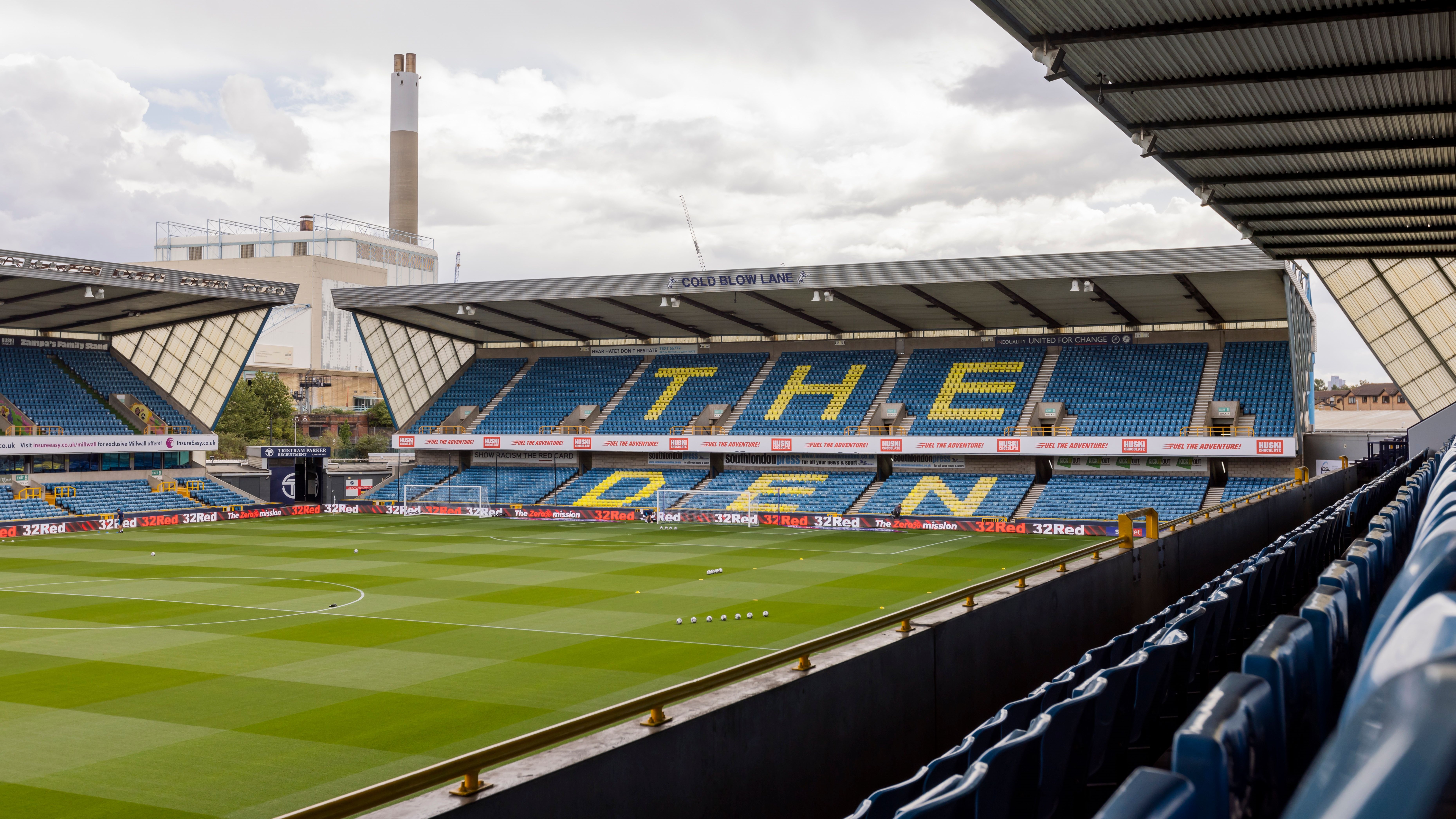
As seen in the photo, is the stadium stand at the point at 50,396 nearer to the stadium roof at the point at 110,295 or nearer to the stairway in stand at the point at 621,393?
the stadium roof at the point at 110,295

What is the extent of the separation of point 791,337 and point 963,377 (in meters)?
10.5

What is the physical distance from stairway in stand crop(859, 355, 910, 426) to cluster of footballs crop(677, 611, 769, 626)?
1087 inches

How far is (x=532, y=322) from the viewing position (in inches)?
2256

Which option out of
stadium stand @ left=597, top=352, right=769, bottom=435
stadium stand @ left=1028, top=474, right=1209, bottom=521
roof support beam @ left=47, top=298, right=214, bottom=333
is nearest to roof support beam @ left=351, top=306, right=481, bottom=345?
roof support beam @ left=47, top=298, right=214, bottom=333

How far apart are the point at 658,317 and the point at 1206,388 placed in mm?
25973

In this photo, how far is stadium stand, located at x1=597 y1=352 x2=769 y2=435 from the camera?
55.8m

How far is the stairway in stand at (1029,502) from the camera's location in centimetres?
4484

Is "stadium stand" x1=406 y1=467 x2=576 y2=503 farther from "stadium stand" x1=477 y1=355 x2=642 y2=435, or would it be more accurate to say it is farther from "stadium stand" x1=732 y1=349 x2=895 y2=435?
"stadium stand" x1=732 y1=349 x2=895 y2=435

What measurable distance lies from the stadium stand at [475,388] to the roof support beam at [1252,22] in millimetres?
A: 52831

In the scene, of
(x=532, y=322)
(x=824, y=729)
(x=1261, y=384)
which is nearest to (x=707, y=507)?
(x=532, y=322)

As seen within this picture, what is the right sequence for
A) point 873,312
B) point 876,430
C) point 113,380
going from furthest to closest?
1. point 113,380
2. point 873,312
3. point 876,430

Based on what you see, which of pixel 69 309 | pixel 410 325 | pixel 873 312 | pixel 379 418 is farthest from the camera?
pixel 379 418

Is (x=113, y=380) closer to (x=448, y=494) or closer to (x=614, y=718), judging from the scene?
(x=448, y=494)

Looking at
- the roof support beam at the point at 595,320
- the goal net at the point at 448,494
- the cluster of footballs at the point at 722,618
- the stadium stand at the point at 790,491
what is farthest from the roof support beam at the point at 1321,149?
the goal net at the point at 448,494
